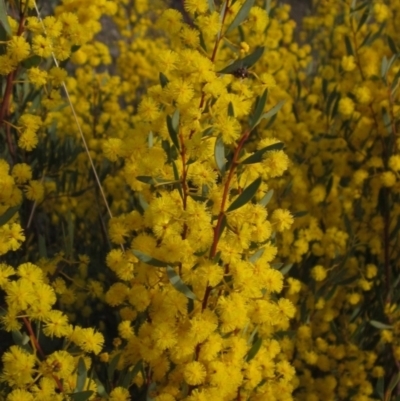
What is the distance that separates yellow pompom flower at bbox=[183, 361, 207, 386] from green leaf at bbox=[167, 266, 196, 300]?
0.39ft

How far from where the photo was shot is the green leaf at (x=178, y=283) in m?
1.31

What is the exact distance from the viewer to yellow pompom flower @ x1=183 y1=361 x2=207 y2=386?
1.32m

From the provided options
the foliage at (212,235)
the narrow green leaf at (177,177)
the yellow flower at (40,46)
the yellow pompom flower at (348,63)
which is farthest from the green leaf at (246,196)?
the yellow pompom flower at (348,63)

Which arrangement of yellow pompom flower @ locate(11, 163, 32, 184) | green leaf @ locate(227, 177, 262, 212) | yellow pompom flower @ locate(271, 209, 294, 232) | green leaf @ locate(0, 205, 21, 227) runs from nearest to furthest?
1. green leaf @ locate(227, 177, 262, 212)
2. green leaf @ locate(0, 205, 21, 227)
3. yellow pompom flower @ locate(271, 209, 294, 232)
4. yellow pompom flower @ locate(11, 163, 32, 184)

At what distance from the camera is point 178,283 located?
1312mm

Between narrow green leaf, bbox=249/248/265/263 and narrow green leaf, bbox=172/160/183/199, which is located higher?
narrow green leaf, bbox=172/160/183/199

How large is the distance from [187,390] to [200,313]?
168 mm

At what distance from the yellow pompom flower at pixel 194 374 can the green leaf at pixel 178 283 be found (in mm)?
118

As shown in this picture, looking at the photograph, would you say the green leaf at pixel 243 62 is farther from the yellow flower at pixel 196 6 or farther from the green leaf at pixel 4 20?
the green leaf at pixel 4 20

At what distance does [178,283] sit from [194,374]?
16 cm

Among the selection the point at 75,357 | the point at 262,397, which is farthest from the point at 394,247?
the point at 75,357

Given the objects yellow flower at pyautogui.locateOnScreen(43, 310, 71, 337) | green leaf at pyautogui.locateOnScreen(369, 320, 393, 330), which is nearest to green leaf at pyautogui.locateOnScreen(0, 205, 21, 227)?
yellow flower at pyautogui.locateOnScreen(43, 310, 71, 337)

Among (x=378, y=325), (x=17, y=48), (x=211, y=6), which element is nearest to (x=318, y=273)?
(x=378, y=325)

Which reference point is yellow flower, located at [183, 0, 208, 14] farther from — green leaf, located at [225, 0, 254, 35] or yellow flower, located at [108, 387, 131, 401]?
yellow flower, located at [108, 387, 131, 401]
